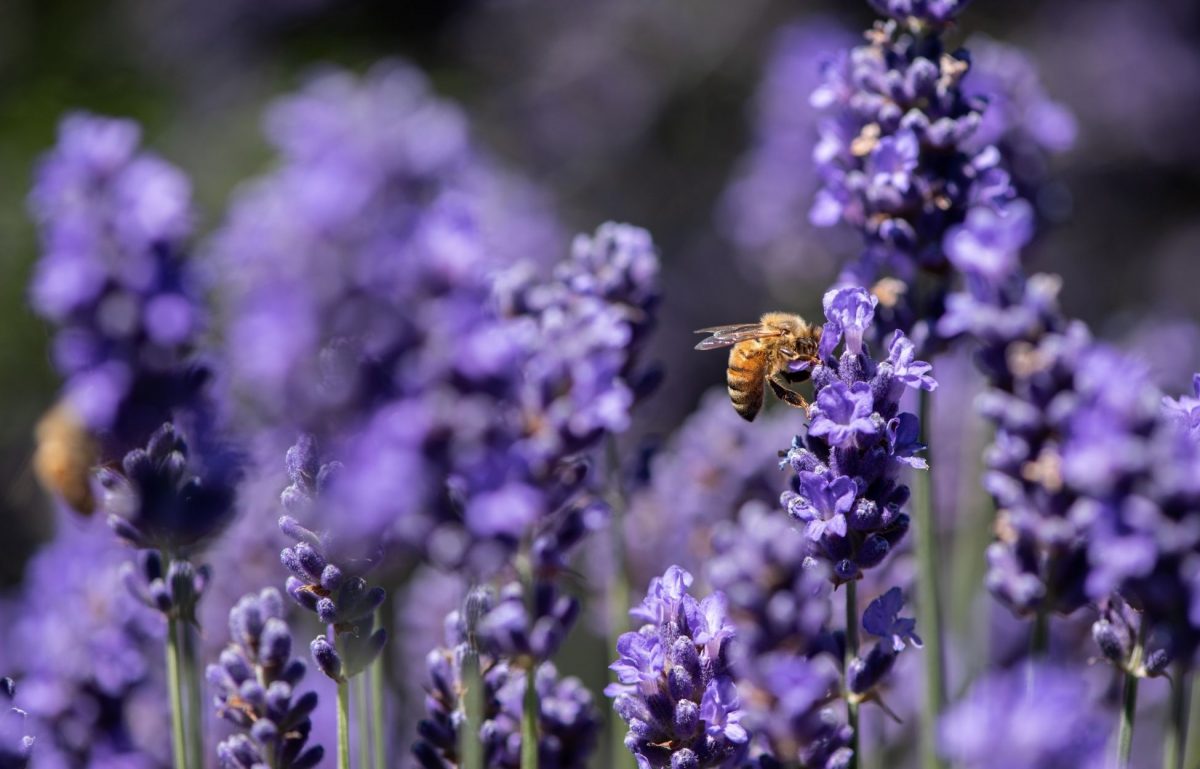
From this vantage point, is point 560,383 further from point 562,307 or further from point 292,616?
point 292,616

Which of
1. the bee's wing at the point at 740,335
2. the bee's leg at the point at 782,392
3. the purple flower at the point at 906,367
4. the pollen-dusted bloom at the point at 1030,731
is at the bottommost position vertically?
the pollen-dusted bloom at the point at 1030,731

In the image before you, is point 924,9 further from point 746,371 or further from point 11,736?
point 11,736

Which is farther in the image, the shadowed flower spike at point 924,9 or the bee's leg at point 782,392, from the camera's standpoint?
the bee's leg at point 782,392

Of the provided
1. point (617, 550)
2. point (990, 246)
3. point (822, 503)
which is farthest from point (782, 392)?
point (822, 503)

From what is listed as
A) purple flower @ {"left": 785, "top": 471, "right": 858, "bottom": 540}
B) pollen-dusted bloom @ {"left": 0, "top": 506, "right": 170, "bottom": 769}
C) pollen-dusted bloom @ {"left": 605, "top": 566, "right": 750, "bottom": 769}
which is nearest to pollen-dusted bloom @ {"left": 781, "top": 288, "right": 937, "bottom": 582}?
purple flower @ {"left": 785, "top": 471, "right": 858, "bottom": 540}

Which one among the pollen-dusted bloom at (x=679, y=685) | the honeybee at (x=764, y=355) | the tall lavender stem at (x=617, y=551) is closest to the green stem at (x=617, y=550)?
the tall lavender stem at (x=617, y=551)

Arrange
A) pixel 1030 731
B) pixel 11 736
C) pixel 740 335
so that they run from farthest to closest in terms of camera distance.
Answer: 1. pixel 740 335
2. pixel 11 736
3. pixel 1030 731

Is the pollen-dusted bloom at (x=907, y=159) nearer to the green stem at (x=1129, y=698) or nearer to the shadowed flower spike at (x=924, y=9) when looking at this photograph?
the shadowed flower spike at (x=924, y=9)

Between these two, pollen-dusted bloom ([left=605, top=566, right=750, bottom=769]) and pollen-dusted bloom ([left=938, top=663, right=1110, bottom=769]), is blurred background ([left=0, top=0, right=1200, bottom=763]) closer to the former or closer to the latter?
pollen-dusted bloom ([left=605, top=566, right=750, bottom=769])
